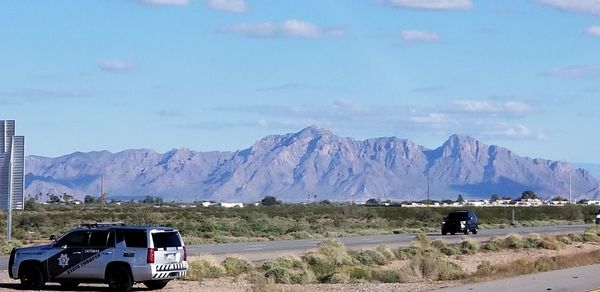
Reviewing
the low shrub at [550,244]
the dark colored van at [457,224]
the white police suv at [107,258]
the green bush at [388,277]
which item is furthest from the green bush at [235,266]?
the dark colored van at [457,224]

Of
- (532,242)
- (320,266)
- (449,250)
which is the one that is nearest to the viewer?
(320,266)

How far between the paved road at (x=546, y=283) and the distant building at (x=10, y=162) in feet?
74.2

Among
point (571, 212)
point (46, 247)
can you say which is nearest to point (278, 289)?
point (46, 247)

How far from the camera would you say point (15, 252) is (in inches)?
1077

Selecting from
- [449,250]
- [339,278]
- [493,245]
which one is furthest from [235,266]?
[493,245]

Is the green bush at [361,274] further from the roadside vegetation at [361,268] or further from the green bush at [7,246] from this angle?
the green bush at [7,246]

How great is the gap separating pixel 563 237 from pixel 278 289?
3526cm

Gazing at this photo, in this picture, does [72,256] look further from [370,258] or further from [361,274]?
[370,258]

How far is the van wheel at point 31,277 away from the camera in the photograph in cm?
2711

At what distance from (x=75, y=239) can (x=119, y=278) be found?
4.93 ft

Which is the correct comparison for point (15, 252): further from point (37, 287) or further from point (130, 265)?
point (130, 265)

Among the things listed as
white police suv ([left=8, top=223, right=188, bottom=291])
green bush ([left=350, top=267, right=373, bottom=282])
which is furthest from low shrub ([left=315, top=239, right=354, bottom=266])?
white police suv ([left=8, top=223, right=188, bottom=291])

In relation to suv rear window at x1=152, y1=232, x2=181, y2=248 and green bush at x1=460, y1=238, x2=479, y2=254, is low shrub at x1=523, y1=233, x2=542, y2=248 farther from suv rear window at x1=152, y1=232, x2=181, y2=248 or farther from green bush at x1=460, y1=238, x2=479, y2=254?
suv rear window at x1=152, y1=232, x2=181, y2=248

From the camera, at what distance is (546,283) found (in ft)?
89.0
